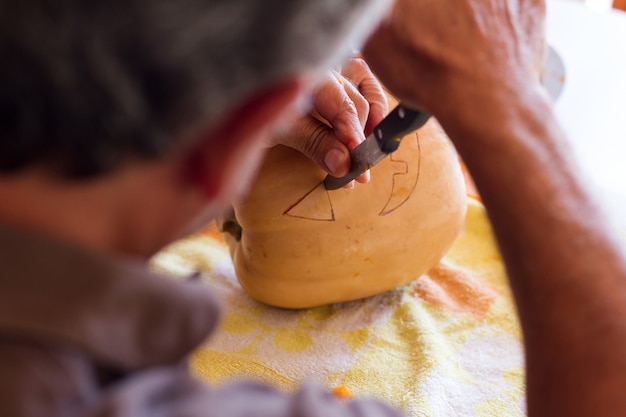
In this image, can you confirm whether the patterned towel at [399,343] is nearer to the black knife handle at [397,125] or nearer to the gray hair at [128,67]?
the black knife handle at [397,125]

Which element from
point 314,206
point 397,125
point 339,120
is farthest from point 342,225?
point 397,125

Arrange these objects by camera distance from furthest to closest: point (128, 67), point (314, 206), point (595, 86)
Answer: point (595, 86)
point (314, 206)
point (128, 67)

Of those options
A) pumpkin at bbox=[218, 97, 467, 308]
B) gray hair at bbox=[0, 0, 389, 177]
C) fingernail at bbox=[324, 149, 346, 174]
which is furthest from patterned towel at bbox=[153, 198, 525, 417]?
gray hair at bbox=[0, 0, 389, 177]

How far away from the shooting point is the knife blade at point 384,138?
2.06 feet

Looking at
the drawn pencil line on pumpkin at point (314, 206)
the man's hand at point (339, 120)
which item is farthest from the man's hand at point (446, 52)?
the drawn pencil line on pumpkin at point (314, 206)

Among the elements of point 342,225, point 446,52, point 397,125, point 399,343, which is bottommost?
point 399,343

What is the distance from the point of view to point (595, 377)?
18.3 inches

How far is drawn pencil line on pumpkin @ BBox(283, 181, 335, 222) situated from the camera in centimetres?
89

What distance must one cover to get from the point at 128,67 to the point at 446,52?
0.33 metres

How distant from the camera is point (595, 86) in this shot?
4.22 feet

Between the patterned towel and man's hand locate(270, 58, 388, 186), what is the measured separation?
8.6 inches

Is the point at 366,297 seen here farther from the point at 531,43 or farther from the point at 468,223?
the point at 531,43

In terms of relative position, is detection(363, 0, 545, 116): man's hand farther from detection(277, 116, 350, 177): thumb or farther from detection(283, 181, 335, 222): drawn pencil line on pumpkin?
detection(283, 181, 335, 222): drawn pencil line on pumpkin

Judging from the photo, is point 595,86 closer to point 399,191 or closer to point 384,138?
point 399,191
